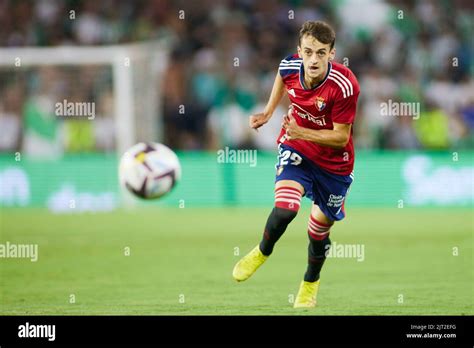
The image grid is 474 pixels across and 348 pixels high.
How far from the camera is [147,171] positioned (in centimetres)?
1099

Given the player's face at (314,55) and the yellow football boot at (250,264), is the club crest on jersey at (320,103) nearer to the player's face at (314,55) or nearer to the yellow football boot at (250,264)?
the player's face at (314,55)

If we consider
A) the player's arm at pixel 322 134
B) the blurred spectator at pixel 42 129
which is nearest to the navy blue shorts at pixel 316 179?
the player's arm at pixel 322 134

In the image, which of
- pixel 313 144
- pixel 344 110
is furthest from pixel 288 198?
pixel 344 110

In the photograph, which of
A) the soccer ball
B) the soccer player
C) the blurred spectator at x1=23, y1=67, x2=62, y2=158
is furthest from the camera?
the blurred spectator at x1=23, y1=67, x2=62, y2=158

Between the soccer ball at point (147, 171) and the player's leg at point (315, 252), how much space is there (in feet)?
6.93

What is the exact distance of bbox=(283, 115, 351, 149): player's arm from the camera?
28.2 feet

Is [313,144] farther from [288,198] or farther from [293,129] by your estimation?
Answer: [293,129]

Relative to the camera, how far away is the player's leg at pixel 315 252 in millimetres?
9453

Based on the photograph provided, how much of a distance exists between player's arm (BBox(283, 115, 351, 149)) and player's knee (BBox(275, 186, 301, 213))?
1.57 feet

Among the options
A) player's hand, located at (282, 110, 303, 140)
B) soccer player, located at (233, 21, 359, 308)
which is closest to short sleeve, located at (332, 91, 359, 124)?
soccer player, located at (233, 21, 359, 308)

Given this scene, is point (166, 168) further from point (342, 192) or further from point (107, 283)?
point (342, 192)

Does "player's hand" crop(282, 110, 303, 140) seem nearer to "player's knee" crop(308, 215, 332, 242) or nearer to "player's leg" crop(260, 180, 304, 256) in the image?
"player's leg" crop(260, 180, 304, 256)

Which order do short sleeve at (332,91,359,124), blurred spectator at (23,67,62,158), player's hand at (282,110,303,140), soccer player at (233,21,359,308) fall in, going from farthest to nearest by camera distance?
blurred spectator at (23,67,62,158) → short sleeve at (332,91,359,124) → soccer player at (233,21,359,308) → player's hand at (282,110,303,140)

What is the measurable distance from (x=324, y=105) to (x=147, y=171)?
262 cm
